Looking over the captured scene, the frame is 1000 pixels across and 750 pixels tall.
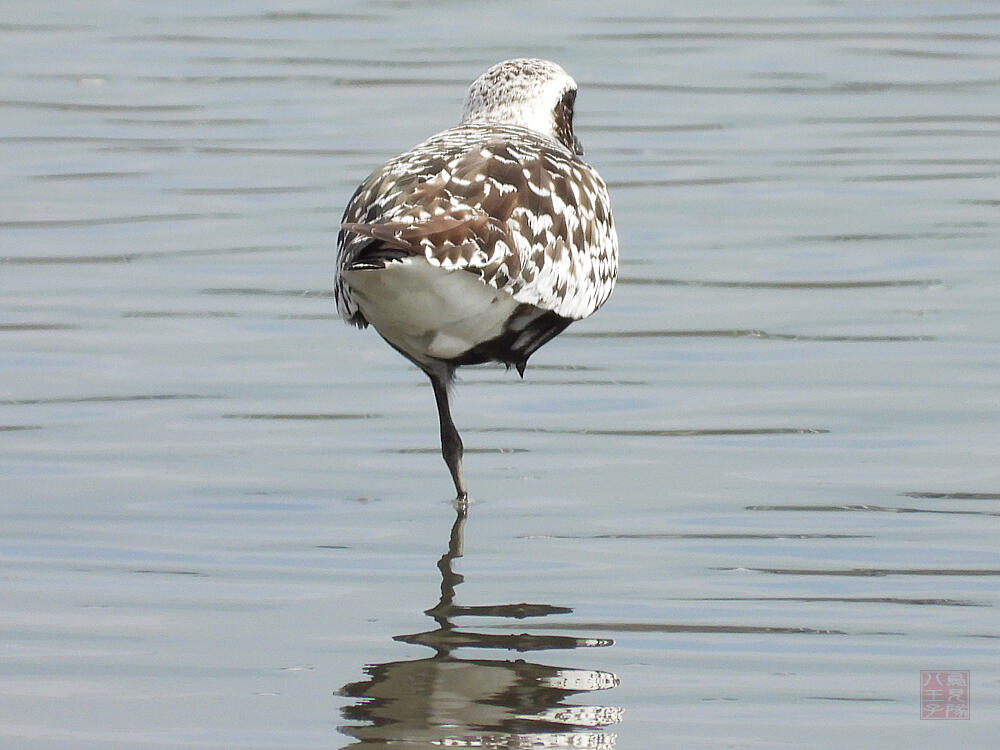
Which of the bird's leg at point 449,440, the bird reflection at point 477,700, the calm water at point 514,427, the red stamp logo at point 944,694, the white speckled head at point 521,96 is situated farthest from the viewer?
the white speckled head at point 521,96

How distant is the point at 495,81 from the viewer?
920cm

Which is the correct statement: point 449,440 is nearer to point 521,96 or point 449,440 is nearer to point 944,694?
point 521,96

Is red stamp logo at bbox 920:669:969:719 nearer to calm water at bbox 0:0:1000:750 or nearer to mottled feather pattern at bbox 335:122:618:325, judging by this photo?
calm water at bbox 0:0:1000:750

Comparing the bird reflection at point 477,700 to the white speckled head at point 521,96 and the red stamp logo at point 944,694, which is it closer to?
the red stamp logo at point 944,694

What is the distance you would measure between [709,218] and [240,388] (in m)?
3.33

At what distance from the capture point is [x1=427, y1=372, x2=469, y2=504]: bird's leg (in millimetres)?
7770

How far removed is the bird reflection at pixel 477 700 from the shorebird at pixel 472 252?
1.06 meters

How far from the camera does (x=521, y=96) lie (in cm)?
916

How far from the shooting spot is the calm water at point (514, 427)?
5.98 m

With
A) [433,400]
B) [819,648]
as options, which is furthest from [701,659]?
[433,400]

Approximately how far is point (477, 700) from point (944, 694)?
3.82 ft

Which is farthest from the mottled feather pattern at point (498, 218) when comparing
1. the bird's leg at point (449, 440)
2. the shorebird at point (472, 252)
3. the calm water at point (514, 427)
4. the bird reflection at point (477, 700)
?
the bird reflection at point (477, 700)

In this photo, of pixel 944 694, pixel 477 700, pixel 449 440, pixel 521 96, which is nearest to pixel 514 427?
pixel 449 440

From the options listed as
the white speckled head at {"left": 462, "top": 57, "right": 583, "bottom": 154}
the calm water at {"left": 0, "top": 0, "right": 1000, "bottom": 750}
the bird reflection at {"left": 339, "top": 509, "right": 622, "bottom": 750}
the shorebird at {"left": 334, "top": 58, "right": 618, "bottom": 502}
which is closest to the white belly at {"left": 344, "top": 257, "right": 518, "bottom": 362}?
the shorebird at {"left": 334, "top": 58, "right": 618, "bottom": 502}
